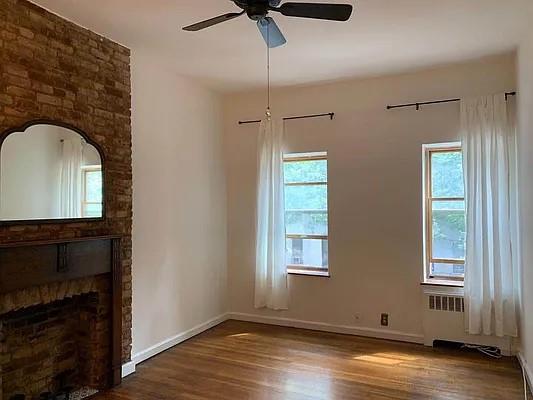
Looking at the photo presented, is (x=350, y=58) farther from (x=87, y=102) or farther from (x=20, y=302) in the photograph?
(x=20, y=302)

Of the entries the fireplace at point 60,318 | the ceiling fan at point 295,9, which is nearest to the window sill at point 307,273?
the fireplace at point 60,318

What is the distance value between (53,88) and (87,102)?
324mm

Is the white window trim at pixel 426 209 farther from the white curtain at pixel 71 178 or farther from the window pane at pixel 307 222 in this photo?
the white curtain at pixel 71 178

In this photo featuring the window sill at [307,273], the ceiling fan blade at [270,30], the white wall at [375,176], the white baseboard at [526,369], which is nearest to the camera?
the ceiling fan blade at [270,30]

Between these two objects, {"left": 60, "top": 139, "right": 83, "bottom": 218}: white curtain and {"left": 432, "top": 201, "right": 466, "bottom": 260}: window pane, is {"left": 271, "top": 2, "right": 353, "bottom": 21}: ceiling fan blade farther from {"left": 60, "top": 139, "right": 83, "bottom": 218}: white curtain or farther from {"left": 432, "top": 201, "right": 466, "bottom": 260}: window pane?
{"left": 432, "top": 201, "right": 466, "bottom": 260}: window pane

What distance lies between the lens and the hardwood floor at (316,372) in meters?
Answer: 3.31

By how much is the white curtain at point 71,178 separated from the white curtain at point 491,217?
3605mm

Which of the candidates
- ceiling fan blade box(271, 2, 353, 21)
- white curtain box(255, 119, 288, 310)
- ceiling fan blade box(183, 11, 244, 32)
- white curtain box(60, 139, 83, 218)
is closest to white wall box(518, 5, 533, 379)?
ceiling fan blade box(271, 2, 353, 21)

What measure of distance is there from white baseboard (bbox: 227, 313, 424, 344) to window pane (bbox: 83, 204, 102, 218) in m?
2.59

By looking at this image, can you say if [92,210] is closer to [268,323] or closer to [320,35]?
[320,35]

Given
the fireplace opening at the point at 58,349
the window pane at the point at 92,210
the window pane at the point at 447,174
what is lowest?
the fireplace opening at the point at 58,349

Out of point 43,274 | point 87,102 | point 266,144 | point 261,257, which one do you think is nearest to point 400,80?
point 266,144

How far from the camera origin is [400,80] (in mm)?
4594

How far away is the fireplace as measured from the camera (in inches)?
111
